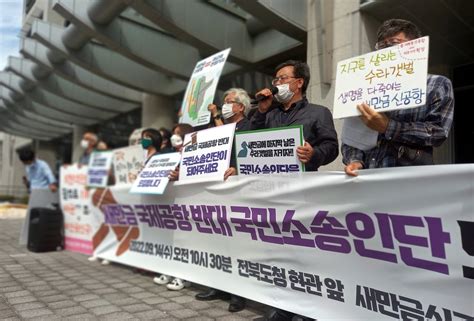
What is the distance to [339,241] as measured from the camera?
3016 millimetres

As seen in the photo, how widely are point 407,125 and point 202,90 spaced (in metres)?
2.58

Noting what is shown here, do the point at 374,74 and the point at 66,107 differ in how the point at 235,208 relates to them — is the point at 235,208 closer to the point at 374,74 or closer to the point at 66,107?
the point at 374,74

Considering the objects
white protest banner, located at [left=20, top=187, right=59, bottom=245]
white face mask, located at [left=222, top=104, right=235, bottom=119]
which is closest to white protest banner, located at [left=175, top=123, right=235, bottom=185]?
white face mask, located at [left=222, top=104, right=235, bottom=119]

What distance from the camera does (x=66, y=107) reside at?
2027 centimetres

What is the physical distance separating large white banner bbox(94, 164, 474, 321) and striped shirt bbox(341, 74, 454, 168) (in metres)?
0.25

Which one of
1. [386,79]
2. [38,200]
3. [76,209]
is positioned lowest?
[76,209]

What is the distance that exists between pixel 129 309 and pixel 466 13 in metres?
6.27

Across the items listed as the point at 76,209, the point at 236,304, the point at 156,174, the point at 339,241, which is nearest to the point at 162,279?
the point at 156,174

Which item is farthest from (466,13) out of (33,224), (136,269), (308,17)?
(33,224)

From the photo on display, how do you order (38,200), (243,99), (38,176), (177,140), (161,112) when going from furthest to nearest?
1. (161,112)
2. (38,176)
3. (38,200)
4. (177,140)
5. (243,99)

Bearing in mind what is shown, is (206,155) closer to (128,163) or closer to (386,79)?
(386,79)

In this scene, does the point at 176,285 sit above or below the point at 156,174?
below

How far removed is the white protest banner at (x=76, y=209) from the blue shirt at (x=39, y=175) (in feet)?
1.06

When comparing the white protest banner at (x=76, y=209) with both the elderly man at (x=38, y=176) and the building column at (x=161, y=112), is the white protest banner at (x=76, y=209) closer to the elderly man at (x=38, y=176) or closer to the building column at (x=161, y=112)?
the elderly man at (x=38, y=176)
